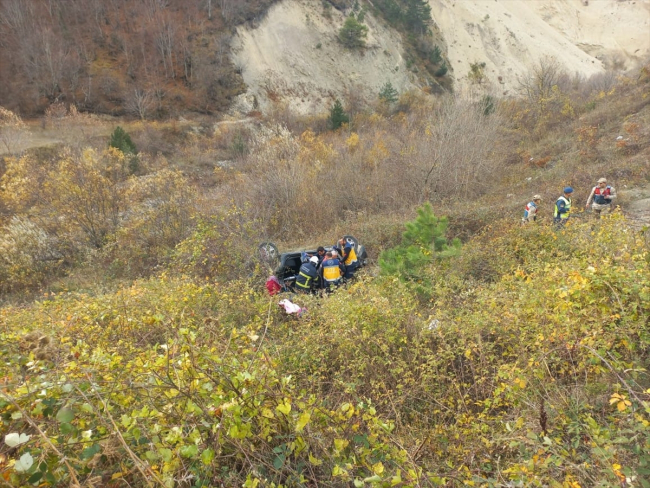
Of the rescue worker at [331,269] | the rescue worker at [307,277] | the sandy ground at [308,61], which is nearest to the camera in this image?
the rescue worker at [307,277]

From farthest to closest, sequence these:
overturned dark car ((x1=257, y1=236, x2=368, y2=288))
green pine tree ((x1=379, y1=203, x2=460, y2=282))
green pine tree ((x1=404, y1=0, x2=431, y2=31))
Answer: green pine tree ((x1=404, y1=0, x2=431, y2=31))
overturned dark car ((x1=257, y1=236, x2=368, y2=288))
green pine tree ((x1=379, y1=203, x2=460, y2=282))

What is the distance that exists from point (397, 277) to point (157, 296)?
408 centimetres

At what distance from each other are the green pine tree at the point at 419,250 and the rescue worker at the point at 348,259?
1.04 m

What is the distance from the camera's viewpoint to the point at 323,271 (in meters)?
7.32

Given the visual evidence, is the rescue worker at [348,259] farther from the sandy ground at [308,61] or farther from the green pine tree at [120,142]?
the sandy ground at [308,61]

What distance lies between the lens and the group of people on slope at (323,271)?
23.0 ft

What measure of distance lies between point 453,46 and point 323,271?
152 feet

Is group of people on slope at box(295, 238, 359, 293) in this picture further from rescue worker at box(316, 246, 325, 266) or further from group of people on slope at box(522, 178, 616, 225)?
group of people on slope at box(522, 178, 616, 225)

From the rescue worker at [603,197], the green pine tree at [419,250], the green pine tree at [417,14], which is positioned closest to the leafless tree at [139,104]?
the green pine tree at [419,250]

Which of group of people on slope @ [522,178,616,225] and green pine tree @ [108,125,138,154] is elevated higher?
group of people on slope @ [522,178,616,225]

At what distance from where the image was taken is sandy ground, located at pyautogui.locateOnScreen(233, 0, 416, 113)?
33000 mm

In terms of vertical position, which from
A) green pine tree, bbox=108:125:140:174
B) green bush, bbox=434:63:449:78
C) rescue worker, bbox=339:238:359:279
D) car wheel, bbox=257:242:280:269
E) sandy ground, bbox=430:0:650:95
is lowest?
green pine tree, bbox=108:125:140:174

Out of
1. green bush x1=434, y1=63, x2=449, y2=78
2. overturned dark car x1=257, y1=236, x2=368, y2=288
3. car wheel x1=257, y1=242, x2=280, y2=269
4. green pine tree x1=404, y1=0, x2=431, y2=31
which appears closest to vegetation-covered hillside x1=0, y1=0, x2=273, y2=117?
green pine tree x1=404, y1=0, x2=431, y2=31

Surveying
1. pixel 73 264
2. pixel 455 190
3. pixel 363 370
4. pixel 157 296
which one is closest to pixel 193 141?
pixel 73 264
